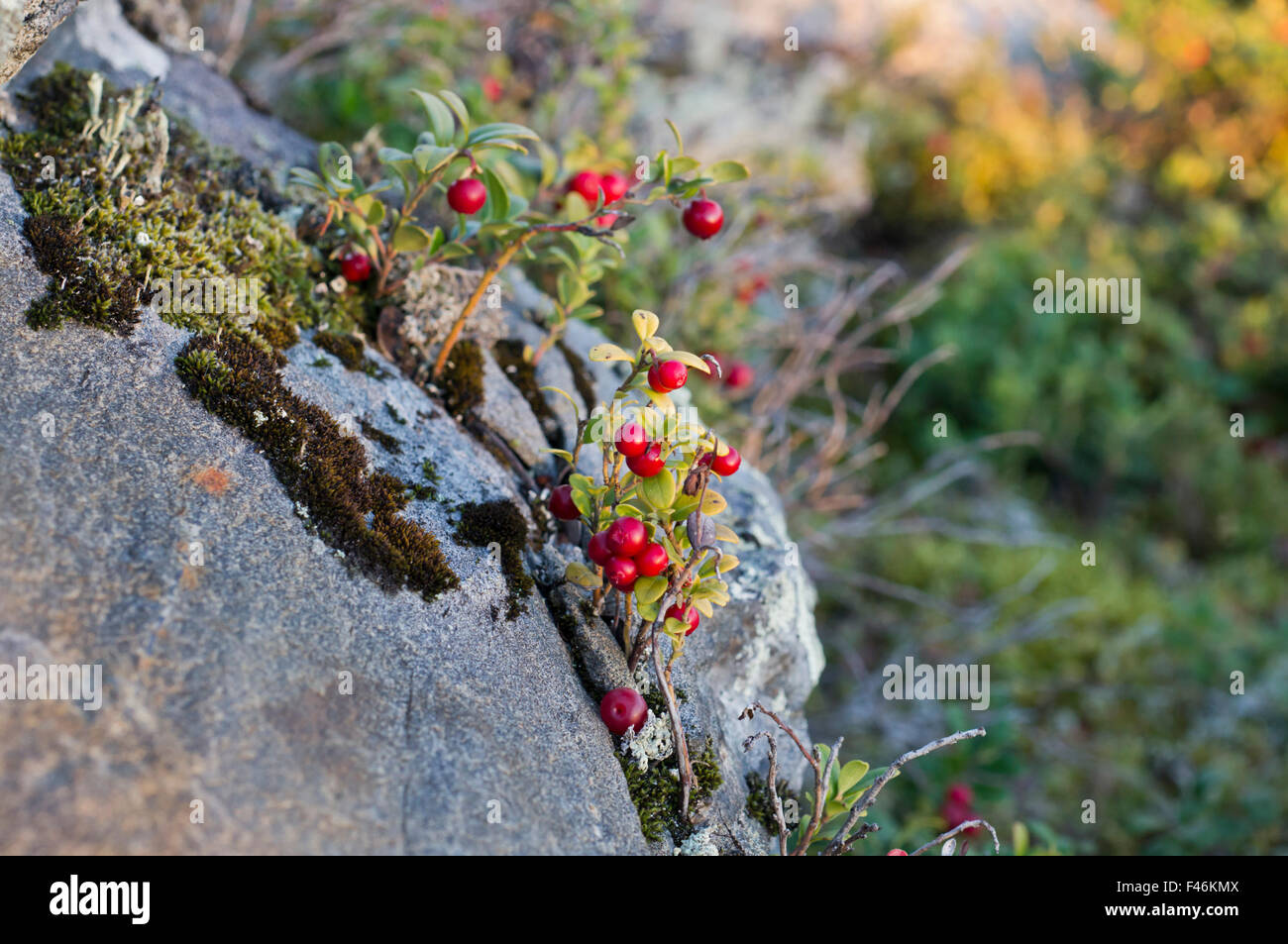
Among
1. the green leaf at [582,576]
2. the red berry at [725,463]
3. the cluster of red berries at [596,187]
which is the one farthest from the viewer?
the cluster of red berries at [596,187]

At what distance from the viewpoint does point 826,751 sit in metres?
2.32

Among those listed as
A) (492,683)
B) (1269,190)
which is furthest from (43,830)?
(1269,190)

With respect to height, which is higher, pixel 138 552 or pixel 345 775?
pixel 138 552

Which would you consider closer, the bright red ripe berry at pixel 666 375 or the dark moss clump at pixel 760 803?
the bright red ripe berry at pixel 666 375

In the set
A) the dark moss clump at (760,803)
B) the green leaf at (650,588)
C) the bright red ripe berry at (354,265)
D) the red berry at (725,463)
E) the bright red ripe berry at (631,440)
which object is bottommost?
the dark moss clump at (760,803)

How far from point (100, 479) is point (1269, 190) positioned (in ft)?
32.7

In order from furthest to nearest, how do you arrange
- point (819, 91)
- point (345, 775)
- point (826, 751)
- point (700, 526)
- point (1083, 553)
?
point (819, 91) < point (1083, 553) < point (826, 751) < point (700, 526) < point (345, 775)

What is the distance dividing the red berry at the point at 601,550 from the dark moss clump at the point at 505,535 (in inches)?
9.2

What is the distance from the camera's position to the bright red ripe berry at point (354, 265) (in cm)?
276

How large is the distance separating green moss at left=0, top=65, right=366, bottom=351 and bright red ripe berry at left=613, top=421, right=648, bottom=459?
0.94 meters

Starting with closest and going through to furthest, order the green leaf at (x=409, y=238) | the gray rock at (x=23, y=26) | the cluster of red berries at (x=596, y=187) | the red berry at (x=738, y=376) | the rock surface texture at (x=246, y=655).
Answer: the rock surface texture at (x=246, y=655) < the gray rock at (x=23, y=26) < the green leaf at (x=409, y=238) < the cluster of red berries at (x=596, y=187) < the red berry at (x=738, y=376)

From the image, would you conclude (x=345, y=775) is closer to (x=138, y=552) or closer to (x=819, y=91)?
(x=138, y=552)

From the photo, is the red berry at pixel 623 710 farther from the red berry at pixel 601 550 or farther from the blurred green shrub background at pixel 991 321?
the blurred green shrub background at pixel 991 321

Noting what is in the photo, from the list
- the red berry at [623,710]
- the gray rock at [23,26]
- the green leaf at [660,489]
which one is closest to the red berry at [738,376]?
the green leaf at [660,489]
